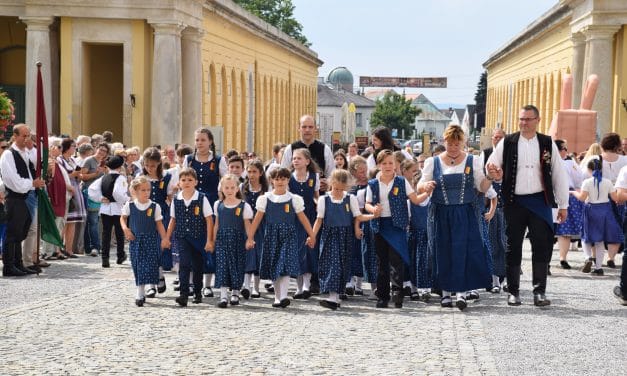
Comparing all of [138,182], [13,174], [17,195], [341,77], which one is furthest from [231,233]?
[341,77]

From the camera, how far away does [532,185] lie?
45.0 feet

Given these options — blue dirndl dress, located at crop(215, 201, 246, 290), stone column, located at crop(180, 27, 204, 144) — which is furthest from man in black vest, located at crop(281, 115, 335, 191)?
stone column, located at crop(180, 27, 204, 144)

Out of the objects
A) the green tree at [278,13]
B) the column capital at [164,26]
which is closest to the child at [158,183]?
the column capital at [164,26]

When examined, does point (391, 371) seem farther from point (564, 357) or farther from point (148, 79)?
point (148, 79)

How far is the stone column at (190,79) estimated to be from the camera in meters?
35.3

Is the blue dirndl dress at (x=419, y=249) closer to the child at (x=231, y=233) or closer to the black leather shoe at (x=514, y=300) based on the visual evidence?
the black leather shoe at (x=514, y=300)

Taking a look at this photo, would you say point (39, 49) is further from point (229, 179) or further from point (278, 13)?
point (278, 13)

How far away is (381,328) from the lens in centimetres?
1216

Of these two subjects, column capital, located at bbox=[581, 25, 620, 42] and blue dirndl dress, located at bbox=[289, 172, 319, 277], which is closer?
blue dirndl dress, located at bbox=[289, 172, 319, 277]

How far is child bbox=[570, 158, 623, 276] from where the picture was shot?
59.8 feet

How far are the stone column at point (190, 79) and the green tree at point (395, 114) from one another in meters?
101

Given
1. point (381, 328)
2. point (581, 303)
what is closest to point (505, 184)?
point (581, 303)

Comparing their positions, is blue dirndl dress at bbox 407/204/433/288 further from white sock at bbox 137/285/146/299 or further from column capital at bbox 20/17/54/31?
column capital at bbox 20/17/54/31

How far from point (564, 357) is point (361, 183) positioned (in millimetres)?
5204
